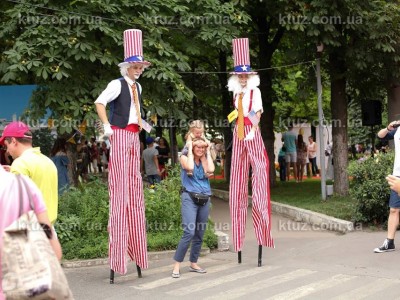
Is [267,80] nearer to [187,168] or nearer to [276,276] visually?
[187,168]

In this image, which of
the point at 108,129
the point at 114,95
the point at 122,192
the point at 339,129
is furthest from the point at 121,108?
the point at 339,129

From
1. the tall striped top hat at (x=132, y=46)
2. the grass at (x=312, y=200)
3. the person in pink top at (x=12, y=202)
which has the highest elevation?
the tall striped top hat at (x=132, y=46)

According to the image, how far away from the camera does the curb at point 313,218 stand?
40.6ft

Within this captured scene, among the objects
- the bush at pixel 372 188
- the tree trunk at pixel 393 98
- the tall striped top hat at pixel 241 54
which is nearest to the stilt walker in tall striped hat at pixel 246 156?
the tall striped top hat at pixel 241 54

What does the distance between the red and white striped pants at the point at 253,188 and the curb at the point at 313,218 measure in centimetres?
295

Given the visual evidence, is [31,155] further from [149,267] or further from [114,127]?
[149,267]

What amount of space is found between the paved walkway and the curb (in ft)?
2.74

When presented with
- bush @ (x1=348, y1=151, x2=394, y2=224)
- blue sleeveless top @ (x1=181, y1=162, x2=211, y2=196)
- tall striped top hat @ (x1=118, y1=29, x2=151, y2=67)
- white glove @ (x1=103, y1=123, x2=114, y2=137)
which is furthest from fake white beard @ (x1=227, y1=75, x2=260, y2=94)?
bush @ (x1=348, y1=151, x2=394, y2=224)

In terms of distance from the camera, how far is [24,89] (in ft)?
47.2

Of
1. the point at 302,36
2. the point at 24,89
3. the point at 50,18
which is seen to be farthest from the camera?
the point at 302,36

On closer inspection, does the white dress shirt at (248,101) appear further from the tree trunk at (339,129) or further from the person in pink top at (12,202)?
the tree trunk at (339,129)

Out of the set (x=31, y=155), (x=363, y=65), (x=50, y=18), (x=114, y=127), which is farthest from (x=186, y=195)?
(x=363, y=65)

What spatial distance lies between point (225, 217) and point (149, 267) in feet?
19.2

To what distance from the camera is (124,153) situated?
8.53 metres
